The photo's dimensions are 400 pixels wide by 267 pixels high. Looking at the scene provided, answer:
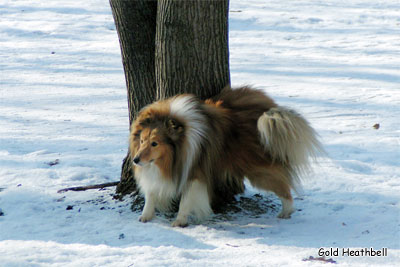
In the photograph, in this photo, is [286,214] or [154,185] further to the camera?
[286,214]

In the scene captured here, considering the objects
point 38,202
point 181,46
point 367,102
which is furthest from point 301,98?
point 38,202

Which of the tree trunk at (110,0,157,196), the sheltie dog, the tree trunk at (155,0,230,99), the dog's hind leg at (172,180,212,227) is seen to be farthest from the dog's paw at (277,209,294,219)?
the tree trunk at (110,0,157,196)

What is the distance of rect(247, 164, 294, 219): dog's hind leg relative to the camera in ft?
15.8

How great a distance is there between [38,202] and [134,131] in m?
1.41

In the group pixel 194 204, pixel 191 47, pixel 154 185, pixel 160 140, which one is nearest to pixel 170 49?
pixel 191 47

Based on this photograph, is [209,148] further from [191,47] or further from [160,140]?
[191,47]

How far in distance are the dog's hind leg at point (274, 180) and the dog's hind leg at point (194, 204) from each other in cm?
45

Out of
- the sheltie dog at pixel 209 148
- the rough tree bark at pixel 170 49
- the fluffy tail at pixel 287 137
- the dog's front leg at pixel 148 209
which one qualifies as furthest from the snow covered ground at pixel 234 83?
the rough tree bark at pixel 170 49

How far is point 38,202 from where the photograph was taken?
217 inches

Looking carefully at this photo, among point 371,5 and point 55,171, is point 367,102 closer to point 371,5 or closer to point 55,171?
point 55,171

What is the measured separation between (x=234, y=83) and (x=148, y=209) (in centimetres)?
501

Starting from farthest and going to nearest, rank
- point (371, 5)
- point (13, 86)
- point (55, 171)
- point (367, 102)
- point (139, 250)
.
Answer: point (371, 5), point (13, 86), point (367, 102), point (55, 171), point (139, 250)

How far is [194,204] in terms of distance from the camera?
15.8 ft

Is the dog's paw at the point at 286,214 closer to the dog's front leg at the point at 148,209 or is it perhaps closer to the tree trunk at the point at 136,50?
the dog's front leg at the point at 148,209
